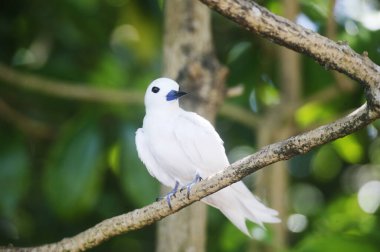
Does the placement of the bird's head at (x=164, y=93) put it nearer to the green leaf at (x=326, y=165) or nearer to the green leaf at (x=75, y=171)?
the green leaf at (x=75, y=171)

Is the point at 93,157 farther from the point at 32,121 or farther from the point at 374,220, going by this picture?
the point at 374,220

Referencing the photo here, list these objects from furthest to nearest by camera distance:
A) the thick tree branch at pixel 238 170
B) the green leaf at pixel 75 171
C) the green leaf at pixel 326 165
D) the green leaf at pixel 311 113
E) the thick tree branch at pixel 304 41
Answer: the green leaf at pixel 326 165 → the green leaf at pixel 311 113 → the green leaf at pixel 75 171 → the thick tree branch at pixel 238 170 → the thick tree branch at pixel 304 41

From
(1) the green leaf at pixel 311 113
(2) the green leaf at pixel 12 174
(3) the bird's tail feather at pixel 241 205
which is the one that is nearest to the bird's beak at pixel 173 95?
(3) the bird's tail feather at pixel 241 205

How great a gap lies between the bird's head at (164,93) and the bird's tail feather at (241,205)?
0.44m

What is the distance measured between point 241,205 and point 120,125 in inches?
78.4

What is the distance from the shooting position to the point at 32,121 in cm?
606

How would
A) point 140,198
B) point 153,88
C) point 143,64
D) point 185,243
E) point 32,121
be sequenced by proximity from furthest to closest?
point 143,64, point 32,121, point 140,198, point 185,243, point 153,88

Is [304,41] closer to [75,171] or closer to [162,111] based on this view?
[162,111]

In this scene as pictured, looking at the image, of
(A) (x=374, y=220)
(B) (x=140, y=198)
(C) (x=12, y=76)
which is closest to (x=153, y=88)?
(B) (x=140, y=198)

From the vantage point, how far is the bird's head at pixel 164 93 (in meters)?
3.46

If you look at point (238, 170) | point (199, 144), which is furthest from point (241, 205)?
point (238, 170)

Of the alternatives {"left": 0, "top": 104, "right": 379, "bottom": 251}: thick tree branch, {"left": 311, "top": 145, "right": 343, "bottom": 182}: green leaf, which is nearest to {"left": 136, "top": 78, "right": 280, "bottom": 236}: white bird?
{"left": 0, "top": 104, "right": 379, "bottom": 251}: thick tree branch

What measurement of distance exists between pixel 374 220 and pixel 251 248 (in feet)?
2.87

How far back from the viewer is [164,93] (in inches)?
138
